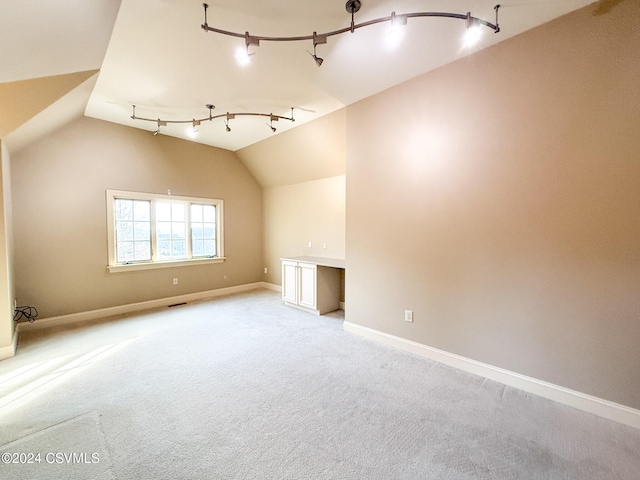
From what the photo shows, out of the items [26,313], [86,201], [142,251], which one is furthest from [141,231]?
[26,313]

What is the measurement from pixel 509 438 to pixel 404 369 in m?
0.99

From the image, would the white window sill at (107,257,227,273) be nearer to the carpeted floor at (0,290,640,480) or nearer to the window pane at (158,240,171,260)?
the window pane at (158,240,171,260)

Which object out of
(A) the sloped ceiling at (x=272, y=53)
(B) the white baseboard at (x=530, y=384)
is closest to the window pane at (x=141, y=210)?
(A) the sloped ceiling at (x=272, y=53)

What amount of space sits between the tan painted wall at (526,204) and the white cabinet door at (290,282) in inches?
72.3

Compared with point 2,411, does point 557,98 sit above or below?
above

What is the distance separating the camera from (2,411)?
6.73ft

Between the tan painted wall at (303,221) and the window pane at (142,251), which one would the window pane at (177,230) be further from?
the tan painted wall at (303,221)

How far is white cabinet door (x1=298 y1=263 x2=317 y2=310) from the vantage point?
4.41 m

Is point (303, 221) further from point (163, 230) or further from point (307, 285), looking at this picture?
point (163, 230)

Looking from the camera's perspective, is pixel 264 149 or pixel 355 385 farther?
pixel 264 149

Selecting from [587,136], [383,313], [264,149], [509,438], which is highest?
[264,149]

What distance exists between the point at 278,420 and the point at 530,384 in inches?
84.5

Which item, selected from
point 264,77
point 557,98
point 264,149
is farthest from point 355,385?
point 264,149

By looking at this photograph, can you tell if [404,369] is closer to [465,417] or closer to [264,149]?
[465,417]
